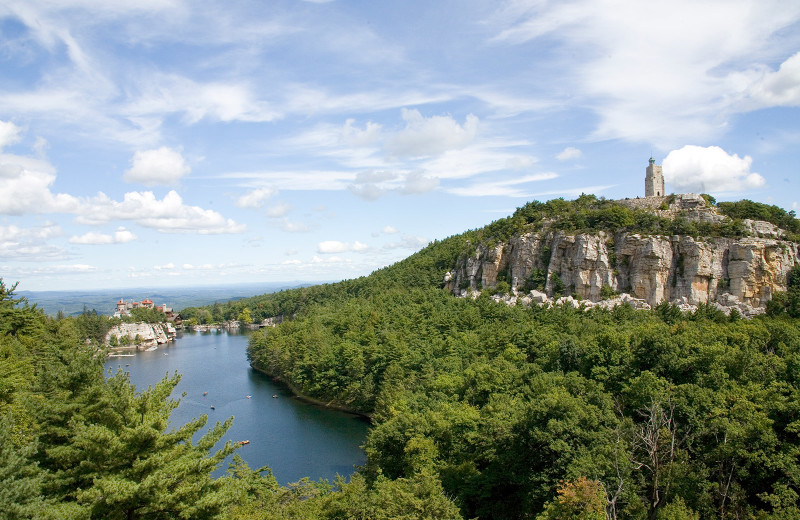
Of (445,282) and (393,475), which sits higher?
(445,282)

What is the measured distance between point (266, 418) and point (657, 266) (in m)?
29.8

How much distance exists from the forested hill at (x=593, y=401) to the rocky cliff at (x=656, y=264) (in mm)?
870

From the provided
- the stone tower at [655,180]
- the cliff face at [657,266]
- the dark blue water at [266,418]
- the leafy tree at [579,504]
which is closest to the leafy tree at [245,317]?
the dark blue water at [266,418]

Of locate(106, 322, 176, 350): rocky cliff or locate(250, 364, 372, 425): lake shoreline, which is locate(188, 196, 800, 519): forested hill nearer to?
locate(250, 364, 372, 425): lake shoreline

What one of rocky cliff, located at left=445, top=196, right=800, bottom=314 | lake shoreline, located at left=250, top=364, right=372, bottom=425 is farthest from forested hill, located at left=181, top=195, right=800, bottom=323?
lake shoreline, located at left=250, top=364, right=372, bottom=425

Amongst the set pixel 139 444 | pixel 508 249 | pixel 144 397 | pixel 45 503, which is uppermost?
pixel 508 249

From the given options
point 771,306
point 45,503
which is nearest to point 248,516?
point 45,503

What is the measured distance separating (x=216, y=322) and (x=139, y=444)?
108 meters

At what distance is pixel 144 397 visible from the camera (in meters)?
11.3

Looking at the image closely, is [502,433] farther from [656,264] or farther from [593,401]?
[656,264]

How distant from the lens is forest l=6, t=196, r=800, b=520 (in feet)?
34.8

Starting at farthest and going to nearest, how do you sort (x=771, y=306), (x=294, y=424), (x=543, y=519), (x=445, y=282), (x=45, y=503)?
1. (x=445, y=282)
2. (x=294, y=424)
3. (x=771, y=306)
4. (x=543, y=519)
5. (x=45, y=503)

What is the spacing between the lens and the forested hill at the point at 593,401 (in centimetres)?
1469

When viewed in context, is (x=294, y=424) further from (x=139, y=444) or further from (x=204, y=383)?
(x=139, y=444)
